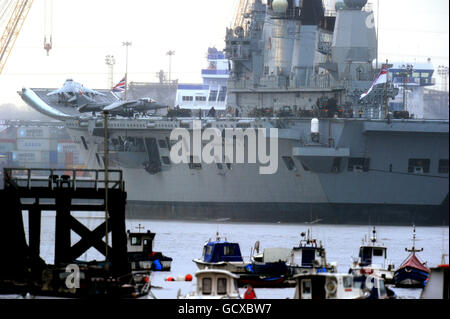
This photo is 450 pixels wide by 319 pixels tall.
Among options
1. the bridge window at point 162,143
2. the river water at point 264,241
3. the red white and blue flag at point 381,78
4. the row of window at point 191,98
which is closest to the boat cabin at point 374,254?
the river water at point 264,241

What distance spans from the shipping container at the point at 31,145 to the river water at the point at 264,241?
2302 cm

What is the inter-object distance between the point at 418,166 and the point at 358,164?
12.1ft

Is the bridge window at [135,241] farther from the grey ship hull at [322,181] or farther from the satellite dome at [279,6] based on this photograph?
the satellite dome at [279,6]

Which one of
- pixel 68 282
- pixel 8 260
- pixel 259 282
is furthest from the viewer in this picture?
pixel 259 282

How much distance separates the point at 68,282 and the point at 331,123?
147ft

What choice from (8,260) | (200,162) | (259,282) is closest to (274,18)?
(200,162)

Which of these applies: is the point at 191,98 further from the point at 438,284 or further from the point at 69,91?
the point at 438,284

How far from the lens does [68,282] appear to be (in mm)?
30531

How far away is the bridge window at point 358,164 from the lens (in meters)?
74.0

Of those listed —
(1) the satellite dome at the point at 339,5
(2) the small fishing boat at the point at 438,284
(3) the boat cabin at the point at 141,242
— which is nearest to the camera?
(2) the small fishing boat at the point at 438,284

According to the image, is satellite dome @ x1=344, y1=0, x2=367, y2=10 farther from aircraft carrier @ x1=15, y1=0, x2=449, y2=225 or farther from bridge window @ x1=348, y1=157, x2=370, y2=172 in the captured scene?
bridge window @ x1=348, y1=157, x2=370, y2=172

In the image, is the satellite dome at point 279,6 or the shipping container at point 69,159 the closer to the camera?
the satellite dome at point 279,6

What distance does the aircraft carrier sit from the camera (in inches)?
2894
